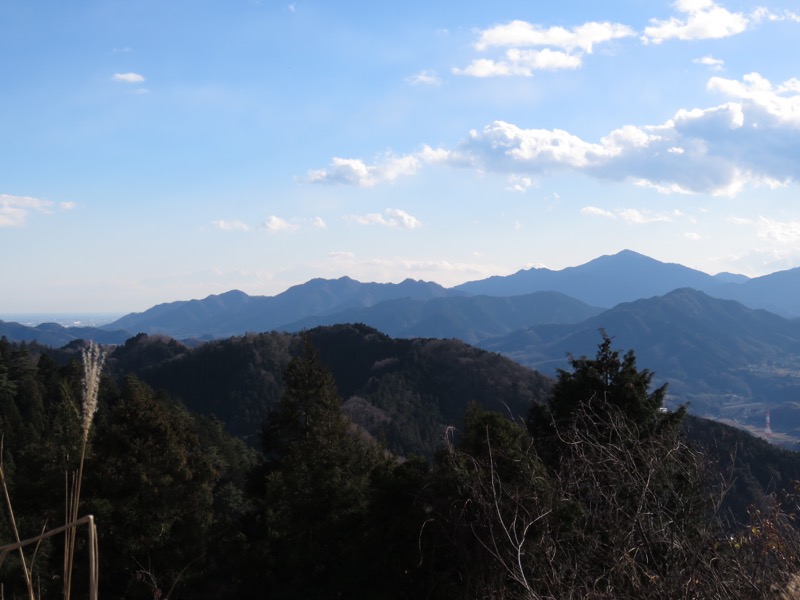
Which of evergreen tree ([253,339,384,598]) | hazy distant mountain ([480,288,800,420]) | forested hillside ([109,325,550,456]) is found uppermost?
evergreen tree ([253,339,384,598])

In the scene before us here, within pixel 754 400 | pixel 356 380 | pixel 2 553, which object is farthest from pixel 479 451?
pixel 754 400

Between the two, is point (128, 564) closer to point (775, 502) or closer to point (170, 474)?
point (170, 474)

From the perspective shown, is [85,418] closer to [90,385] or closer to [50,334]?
[90,385]

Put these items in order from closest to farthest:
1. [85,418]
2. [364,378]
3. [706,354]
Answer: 1. [85,418]
2. [364,378]
3. [706,354]

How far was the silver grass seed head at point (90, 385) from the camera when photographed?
5.15 ft

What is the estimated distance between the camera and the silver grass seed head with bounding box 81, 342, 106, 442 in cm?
157

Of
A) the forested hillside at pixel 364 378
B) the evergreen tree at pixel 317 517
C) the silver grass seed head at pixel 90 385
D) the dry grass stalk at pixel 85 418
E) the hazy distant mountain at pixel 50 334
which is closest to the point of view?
the dry grass stalk at pixel 85 418

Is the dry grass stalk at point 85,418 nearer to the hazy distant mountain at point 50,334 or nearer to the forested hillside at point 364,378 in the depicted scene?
the forested hillside at point 364,378

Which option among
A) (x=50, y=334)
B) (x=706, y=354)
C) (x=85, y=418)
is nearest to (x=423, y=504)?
(x=85, y=418)

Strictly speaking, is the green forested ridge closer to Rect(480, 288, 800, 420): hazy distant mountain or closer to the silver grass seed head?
the silver grass seed head

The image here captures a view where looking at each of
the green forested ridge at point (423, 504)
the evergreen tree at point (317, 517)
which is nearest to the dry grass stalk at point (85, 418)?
the green forested ridge at point (423, 504)

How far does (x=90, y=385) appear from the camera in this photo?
5.23 ft

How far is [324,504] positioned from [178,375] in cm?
6972

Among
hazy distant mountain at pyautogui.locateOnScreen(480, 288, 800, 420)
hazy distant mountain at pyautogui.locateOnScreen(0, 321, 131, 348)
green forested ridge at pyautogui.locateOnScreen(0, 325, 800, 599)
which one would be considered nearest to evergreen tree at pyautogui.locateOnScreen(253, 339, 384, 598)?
green forested ridge at pyautogui.locateOnScreen(0, 325, 800, 599)
